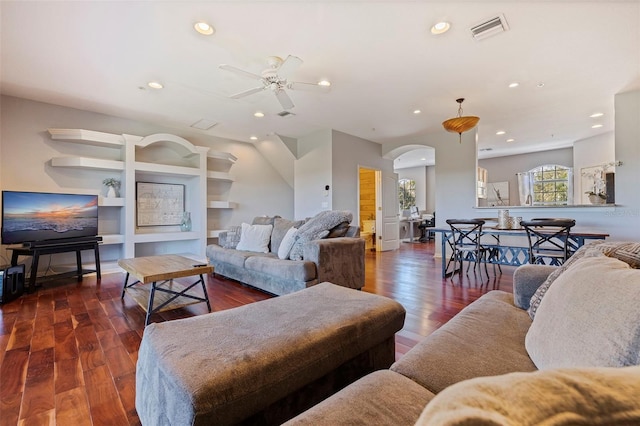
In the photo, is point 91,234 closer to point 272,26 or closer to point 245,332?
point 272,26

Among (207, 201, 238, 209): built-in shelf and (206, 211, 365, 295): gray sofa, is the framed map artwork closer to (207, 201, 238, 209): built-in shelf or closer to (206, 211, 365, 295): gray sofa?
(207, 201, 238, 209): built-in shelf

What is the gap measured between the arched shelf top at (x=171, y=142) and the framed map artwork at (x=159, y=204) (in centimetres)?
74

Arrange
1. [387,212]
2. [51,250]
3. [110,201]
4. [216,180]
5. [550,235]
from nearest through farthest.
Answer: [550,235], [51,250], [110,201], [216,180], [387,212]

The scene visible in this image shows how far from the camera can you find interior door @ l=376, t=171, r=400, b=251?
22.6 ft

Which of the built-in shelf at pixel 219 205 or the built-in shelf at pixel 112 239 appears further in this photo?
the built-in shelf at pixel 219 205

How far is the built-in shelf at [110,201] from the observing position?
14.8 feet

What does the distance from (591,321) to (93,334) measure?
310 cm

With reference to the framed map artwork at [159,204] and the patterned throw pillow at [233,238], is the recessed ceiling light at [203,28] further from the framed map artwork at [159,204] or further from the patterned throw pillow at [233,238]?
the framed map artwork at [159,204]

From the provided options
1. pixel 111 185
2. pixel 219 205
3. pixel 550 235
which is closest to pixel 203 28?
pixel 111 185

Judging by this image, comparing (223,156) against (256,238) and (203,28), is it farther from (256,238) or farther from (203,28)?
(203,28)

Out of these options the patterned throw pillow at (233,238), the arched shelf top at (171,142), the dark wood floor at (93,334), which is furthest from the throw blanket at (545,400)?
the arched shelf top at (171,142)

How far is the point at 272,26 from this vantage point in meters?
2.54

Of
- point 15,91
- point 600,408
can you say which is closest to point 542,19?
point 600,408

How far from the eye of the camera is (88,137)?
432cm
